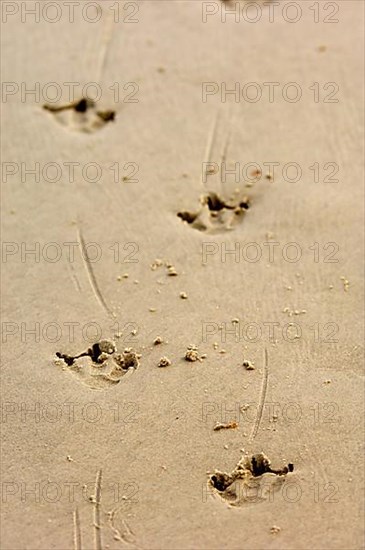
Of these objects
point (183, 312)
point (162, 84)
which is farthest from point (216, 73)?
point (183, 312)

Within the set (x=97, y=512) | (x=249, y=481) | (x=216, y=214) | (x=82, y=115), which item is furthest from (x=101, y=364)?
(x=82, y=115)

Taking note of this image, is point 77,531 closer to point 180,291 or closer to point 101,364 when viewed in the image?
point 101,364

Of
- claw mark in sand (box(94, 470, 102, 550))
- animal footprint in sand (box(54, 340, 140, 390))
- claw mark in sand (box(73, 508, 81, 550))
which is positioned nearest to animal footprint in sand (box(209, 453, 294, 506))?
claw mark in sand (box(94, 470, 102, 550))

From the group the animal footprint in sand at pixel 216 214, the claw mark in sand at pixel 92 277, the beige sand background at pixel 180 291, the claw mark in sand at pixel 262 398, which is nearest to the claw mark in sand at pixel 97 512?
the beige sand background at pixel 180 291

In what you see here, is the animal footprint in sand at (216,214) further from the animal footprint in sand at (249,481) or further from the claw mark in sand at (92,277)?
the animal footprint in sand at (249,481)

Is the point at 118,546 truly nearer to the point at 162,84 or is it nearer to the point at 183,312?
the point at 183,312
